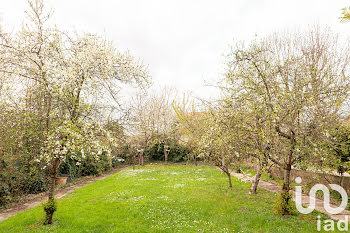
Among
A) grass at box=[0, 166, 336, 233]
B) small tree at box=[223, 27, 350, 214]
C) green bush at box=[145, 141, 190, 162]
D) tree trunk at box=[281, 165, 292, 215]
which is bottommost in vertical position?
green bush at box=[145, 141, 190, 162]

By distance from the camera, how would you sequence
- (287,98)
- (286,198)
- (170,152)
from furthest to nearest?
(170,152) < (286,198) < (287,98)

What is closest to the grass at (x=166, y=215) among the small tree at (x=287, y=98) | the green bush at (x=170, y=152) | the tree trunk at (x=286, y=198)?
the tree trunk at (x=286, y=198)

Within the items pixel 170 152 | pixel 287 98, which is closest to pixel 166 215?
pixel 287 98

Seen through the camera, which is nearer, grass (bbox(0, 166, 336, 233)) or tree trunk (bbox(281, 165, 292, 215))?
grass (bbox(0, 166, 336, 233))

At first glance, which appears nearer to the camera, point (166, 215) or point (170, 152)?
point (166, 215)

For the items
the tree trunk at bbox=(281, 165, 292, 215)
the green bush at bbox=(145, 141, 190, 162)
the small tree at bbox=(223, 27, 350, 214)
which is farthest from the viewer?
the green bush at bbox=(145, 141, 190, 162)

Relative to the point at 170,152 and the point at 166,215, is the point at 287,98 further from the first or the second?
the point at 170,152

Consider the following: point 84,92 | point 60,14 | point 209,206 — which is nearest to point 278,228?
point 209,206

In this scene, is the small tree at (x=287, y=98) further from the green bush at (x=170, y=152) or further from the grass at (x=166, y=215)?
the green bush at (x=170, y=152)

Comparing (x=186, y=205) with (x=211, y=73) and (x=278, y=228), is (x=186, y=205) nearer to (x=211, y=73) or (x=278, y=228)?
(x=278, y=228)

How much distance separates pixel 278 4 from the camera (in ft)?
37.8

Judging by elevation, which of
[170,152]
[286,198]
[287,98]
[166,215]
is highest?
[287,98]

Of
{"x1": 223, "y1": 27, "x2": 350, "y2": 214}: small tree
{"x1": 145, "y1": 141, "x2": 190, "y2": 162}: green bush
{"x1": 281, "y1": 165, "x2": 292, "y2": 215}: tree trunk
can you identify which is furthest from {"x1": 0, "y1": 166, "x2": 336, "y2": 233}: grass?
{"x1": 145, "y1": 141, "x2": 190, "y2": 162}: green bush

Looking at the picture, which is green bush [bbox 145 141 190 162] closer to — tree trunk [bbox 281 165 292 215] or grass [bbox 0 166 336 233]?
grass [bbox 0 166 336 233]
